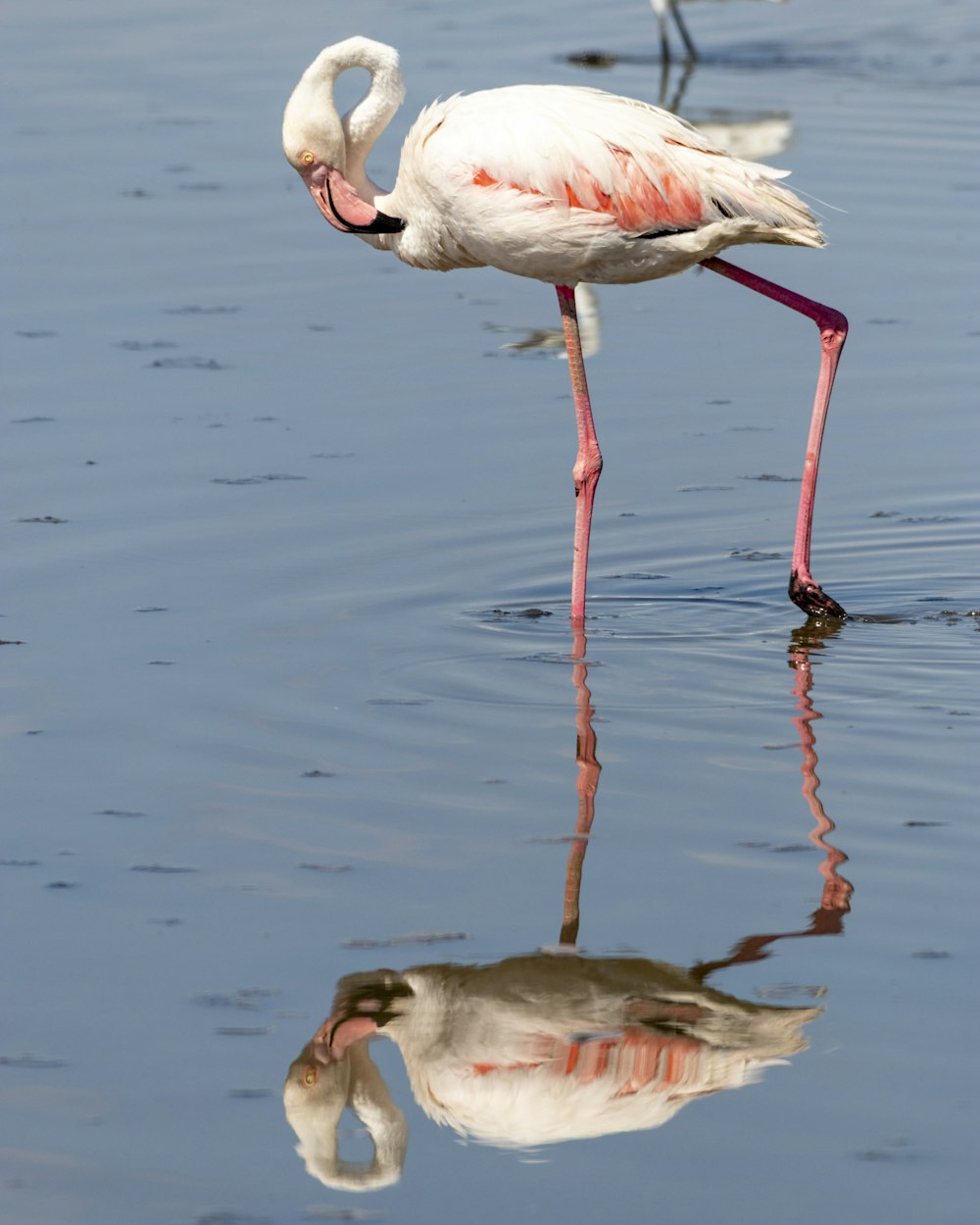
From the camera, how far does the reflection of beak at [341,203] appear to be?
7277 mm

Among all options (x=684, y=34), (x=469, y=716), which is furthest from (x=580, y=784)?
(x=684, y=34)

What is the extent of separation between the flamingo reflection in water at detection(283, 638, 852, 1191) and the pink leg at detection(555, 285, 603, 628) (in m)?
2.33

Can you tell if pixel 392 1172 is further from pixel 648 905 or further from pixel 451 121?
pixel 451 121

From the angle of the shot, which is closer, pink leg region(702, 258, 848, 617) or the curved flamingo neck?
pink leg region(702, 258, 848, 617)

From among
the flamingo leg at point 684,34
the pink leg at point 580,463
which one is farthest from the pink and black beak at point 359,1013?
the flamingo leg at point 684,34

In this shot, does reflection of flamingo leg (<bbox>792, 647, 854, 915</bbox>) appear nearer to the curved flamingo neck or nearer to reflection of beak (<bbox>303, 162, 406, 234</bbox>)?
reflection of beak (<bbox>303, 162, 406, 234</bbox>)

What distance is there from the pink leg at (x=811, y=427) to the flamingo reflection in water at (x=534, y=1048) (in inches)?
92.4

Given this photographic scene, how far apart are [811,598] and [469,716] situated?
143cm

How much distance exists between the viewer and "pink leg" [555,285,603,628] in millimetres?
6758

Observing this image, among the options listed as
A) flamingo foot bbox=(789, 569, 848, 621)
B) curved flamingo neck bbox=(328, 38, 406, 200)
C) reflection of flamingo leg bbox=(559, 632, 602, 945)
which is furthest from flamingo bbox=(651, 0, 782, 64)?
reflection of flamingo leg bbox=(559, 632, 602, 945)

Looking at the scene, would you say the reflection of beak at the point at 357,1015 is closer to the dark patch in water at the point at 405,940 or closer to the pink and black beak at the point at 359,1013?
the pink and black beak at the point at 359,1013

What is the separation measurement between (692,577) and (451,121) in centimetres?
172

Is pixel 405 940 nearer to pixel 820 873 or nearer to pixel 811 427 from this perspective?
pixel 820 873

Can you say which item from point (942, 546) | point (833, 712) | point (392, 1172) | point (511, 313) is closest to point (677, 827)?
point (833, 712)
